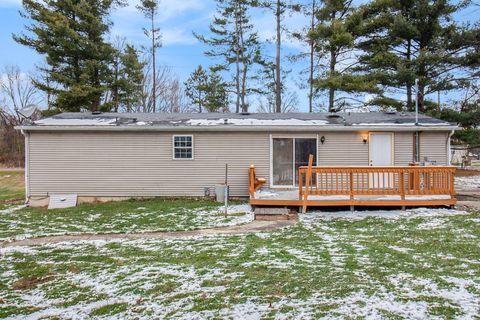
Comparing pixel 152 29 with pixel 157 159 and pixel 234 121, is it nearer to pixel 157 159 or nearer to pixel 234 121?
pixel 234 121

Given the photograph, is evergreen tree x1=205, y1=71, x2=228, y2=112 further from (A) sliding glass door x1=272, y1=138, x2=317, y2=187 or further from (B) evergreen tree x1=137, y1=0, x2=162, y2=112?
(A) sliding glass door x1=272, y1=138, x2=317, y2=187

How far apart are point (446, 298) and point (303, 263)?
1587 mm

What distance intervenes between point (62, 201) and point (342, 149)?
29.4ft

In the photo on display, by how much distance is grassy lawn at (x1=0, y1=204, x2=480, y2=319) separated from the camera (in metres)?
2.99

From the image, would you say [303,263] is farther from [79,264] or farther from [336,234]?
[79,264]

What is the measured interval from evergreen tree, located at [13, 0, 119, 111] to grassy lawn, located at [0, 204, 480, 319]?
14539 mm

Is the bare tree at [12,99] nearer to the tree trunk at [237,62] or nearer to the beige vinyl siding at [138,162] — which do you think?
the tree trunk at [237,62]

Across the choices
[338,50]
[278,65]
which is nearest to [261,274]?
[338,50]

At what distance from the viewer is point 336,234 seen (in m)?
5.80

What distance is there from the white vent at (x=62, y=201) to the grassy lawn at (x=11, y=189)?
153 cm

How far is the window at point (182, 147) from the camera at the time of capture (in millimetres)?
10262

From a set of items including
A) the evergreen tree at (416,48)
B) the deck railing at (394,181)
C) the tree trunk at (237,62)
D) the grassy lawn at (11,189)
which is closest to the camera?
the deck railing at (394,181)

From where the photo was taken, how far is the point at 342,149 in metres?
10.2

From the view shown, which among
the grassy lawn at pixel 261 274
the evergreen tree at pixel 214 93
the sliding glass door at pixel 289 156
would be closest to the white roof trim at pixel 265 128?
the sliding glass door at pixel 289 156
